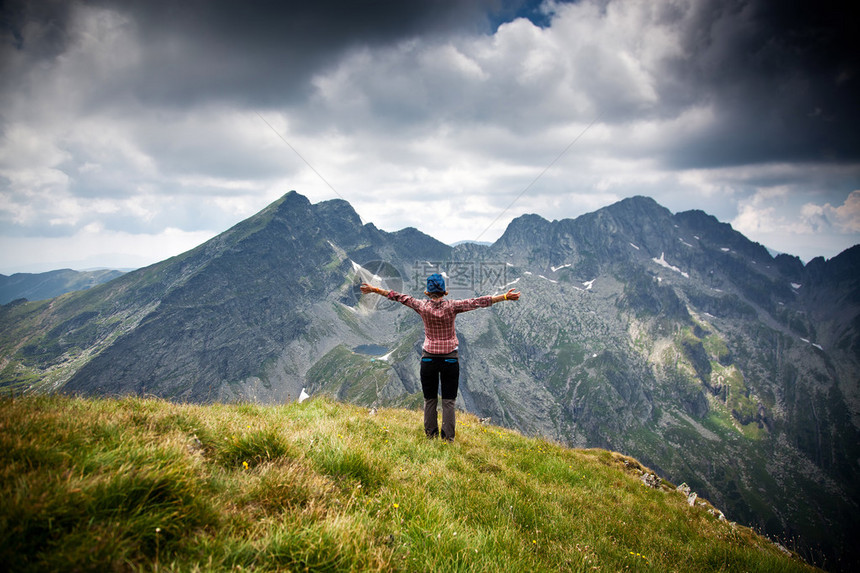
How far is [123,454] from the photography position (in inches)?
126

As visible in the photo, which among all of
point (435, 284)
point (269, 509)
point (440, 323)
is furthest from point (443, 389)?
point (269, 509)

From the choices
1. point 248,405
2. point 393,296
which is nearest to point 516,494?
point 393,296

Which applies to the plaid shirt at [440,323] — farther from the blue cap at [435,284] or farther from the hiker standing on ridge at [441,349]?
the blue cap at [435,284]

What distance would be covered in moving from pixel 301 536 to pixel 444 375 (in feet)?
22.3

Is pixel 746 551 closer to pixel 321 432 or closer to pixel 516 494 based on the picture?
pixel 516 494

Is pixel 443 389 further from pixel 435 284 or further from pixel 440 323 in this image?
pixel 435 284

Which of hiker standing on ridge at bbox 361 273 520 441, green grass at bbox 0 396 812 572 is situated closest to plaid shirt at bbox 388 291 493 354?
hiker standing on ridge at bbox 361 273 520 441

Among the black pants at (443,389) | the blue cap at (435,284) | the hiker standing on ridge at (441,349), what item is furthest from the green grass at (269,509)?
the blue cap at (435,284)

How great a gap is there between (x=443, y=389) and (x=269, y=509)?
6.44 meters

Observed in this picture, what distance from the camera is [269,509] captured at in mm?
3518

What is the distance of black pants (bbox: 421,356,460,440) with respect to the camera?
9508 mm

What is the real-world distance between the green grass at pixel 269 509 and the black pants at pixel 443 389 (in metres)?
2.16

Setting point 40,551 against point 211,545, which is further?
point 211,545

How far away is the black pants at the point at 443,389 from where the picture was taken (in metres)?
9.51
